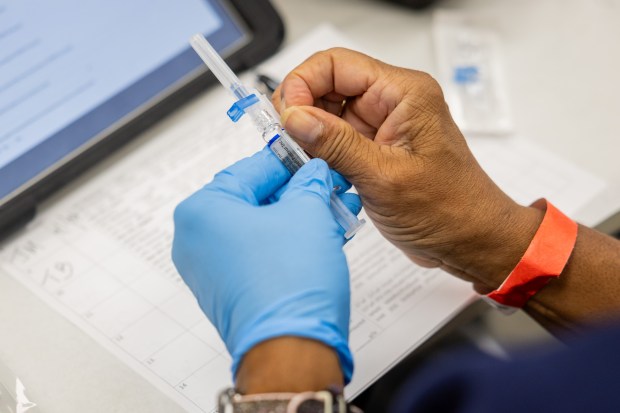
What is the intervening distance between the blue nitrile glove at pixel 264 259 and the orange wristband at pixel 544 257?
21 cm

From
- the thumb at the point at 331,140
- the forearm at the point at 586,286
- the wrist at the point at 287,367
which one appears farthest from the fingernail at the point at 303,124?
the forearm at the point at 586,286

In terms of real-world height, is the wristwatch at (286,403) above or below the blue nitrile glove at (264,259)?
below

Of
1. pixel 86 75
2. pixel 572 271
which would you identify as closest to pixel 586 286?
pixel 572 271

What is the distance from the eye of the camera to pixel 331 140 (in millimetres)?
532

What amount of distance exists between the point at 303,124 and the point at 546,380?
0.28 m

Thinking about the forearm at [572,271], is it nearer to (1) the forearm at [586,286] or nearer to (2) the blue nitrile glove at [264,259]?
(1) the forearm at [586,286]

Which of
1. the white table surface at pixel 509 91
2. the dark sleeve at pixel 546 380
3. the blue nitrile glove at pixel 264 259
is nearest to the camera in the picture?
the dark sleeve at pixel 546 380

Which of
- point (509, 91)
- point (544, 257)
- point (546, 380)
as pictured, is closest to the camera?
point (546, 380)

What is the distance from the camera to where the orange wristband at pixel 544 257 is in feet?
2.03

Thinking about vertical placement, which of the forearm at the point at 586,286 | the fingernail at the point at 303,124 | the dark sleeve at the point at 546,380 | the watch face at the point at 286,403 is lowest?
the forearm at the point at 586,286

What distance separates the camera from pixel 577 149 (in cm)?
81

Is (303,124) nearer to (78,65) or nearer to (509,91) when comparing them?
(78,65)

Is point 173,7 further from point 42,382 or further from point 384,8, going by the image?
point 42,382

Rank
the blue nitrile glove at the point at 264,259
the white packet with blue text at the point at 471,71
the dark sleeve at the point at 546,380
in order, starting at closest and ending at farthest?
the dark sleeve at the point at 546,380 → the blue nitrile glove at the point at 264,259 → the white packet with blue text at the point at 471,71
